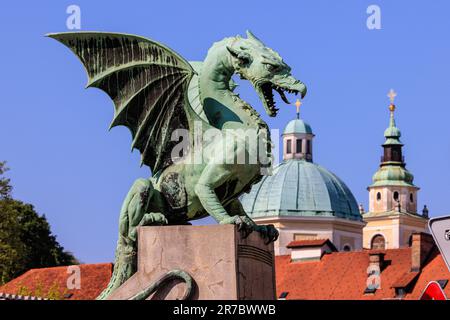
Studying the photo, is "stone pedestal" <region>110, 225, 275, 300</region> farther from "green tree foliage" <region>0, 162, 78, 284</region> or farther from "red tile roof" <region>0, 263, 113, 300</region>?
"red tile roof" <region>0, 263, 113, 300</region>

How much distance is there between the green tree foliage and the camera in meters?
54.6

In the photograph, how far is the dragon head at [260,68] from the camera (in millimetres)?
19469

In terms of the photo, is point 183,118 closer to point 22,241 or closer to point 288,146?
point 22,241

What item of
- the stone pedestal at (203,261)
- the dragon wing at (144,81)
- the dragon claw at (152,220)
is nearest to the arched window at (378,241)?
the dragon wing at (144,81)

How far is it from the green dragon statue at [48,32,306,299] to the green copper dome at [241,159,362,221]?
87791 millimetres

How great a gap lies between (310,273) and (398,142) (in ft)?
199

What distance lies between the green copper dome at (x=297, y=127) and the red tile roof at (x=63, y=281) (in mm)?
61856

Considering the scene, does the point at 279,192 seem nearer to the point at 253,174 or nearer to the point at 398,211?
the point at 398,211

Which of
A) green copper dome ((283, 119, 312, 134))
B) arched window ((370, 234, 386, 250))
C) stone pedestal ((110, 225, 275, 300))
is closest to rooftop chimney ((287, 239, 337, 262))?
green copper dome ((283, 119, 312, 134))

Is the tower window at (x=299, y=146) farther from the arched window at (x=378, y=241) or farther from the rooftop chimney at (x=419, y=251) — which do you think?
the rooftop chimney at (x=419, y=251)

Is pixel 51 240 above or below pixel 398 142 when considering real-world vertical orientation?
below
